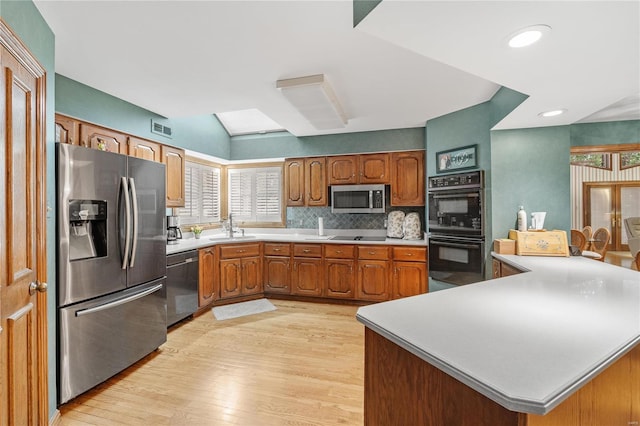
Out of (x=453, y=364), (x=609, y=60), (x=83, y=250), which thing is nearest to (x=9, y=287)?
(x=83, y=250)

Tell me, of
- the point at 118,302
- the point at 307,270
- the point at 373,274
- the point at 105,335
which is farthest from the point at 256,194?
the point at 105,335

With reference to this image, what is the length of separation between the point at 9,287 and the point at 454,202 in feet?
12.2

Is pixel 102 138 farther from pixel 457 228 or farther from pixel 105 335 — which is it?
pixel 457 228

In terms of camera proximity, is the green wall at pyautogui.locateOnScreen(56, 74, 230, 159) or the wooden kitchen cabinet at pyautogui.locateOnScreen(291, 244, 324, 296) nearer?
the green wall at pyautogui.locateOnScreen(56, 74, 230, 159)

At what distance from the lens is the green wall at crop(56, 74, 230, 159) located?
2541mm

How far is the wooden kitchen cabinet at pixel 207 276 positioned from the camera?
361 centimetres

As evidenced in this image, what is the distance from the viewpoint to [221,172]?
16.8 ft

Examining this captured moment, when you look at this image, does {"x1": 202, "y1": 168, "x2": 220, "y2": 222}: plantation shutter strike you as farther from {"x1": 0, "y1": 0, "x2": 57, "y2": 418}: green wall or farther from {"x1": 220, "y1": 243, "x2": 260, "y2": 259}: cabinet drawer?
{"x1": 0, "y1": 0, "x2": 57, "y2": 418}: green wall

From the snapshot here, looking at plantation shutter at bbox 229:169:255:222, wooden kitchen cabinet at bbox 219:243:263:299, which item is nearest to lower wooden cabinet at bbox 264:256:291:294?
wooden kitchen cabinet at bbox 219:243:263:299

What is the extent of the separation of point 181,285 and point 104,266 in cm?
115

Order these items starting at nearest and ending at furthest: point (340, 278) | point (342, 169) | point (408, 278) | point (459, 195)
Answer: point (459, 195)
point (408, 278)
point (340, 278)
point (342, 169)

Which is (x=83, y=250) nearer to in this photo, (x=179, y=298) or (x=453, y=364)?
(x=179, y=298)

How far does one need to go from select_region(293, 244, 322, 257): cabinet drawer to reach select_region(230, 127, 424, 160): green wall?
1452 millimetres

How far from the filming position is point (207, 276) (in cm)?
373
